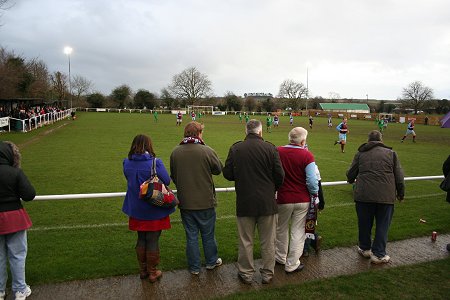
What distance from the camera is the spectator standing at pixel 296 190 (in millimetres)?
4477

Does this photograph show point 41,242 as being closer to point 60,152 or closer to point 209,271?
point 209,271

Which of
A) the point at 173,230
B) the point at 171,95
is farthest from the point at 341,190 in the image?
the point at 171,95

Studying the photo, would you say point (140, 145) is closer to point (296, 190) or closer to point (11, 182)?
point (11, 182)

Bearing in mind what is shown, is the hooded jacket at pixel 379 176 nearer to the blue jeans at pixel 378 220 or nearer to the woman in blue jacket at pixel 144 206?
the blue jeans at pixel 378 220

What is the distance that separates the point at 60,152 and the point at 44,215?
1003cm

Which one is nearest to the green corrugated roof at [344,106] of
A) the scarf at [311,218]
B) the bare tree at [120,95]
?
the bare tree at [120,95]

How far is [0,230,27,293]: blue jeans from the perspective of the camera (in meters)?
3.82

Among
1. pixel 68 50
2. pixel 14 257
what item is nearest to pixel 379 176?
pixel 14 257

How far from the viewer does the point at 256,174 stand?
417cm

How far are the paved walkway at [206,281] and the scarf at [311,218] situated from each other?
40cm

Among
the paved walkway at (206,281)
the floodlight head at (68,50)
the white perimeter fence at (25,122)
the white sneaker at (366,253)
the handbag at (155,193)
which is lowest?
the paved walkway at (206,281)

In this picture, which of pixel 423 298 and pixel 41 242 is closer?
pixel 423 298

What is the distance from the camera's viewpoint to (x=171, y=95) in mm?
93250

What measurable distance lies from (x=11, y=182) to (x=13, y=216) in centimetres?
38
